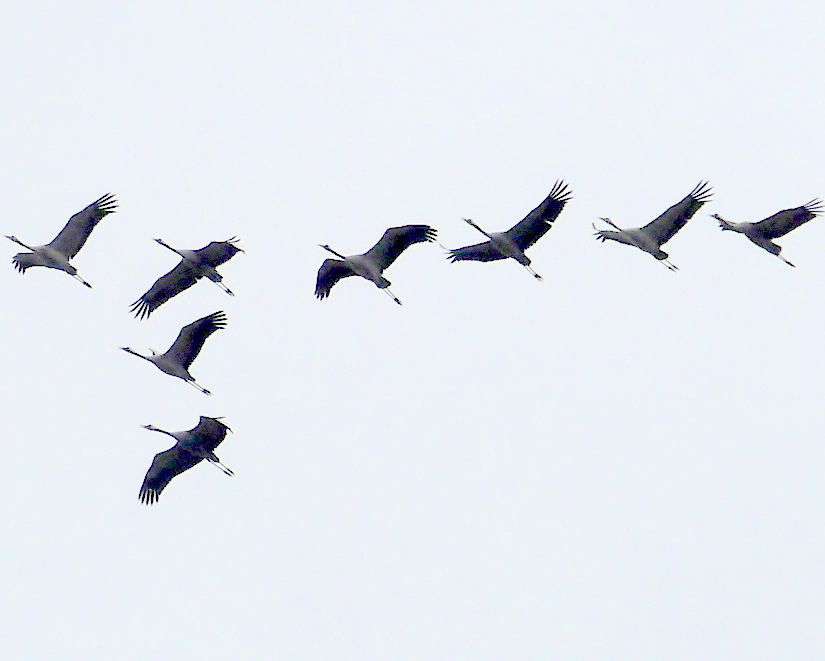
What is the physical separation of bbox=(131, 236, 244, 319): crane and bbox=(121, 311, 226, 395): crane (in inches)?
48.7

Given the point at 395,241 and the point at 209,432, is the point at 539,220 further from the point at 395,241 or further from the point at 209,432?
the point at 209,432

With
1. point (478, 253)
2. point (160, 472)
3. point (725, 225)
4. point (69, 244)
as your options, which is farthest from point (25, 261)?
point (725, 225)

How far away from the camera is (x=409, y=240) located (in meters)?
34.6

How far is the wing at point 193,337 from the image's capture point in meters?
34.1

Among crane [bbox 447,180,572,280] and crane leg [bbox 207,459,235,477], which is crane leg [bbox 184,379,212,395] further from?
crane [bbox 447,180,572,280]

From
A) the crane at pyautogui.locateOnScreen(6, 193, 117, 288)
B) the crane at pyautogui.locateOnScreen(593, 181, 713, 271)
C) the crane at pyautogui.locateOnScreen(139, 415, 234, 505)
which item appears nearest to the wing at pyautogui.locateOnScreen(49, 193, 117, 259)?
the crane at pyautogui.locateOnScreen(6, 193, 117, 288)

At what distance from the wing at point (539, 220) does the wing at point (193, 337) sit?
19.7 ft

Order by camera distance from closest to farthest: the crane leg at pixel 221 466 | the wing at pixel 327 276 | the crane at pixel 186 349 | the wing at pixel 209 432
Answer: the wing at pixel 209 432, the crane leg at pixel 221 466, the crane at pixel 186 349, the wing at pixel 327 276

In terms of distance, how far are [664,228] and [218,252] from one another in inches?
355

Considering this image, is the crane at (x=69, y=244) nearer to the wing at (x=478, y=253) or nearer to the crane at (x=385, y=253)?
the crane at (x=385, y=253)

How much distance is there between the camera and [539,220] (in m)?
34.2

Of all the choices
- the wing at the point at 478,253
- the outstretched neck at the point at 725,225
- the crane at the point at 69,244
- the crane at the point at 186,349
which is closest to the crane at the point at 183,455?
the crane at the point at 186,349

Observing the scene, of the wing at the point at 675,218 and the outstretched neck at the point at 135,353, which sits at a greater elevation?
the wing at the point at 675,218

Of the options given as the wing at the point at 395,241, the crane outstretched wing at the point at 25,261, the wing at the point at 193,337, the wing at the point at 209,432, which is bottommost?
the wing at the point at 209,432
